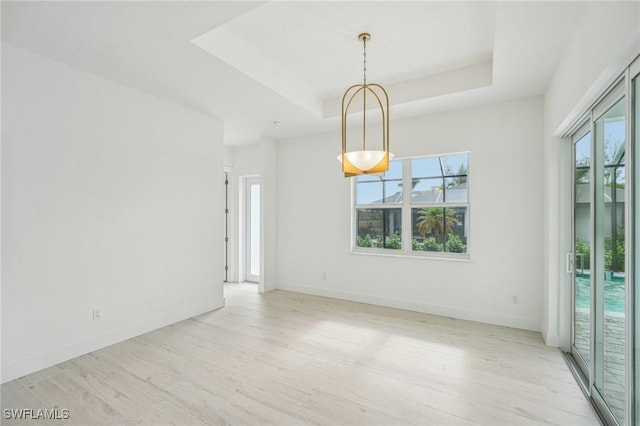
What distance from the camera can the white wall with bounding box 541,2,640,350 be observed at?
1576 millimetres

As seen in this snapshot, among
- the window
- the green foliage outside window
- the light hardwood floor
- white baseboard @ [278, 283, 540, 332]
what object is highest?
the window

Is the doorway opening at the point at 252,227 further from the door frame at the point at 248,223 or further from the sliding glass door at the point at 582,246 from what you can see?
the sliding glass door at the point at 582,246

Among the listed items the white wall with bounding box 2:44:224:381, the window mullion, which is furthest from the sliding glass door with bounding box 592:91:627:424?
the white wall with bounding box 2:44:224:381

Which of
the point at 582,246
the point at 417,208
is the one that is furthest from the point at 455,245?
the point at 582,246

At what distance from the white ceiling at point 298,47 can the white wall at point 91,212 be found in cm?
34

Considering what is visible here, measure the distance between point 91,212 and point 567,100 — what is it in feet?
14.8

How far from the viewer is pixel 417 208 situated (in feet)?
14.5

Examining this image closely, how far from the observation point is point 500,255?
3773 millimetres

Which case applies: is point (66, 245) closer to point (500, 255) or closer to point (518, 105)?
point (500, 255)

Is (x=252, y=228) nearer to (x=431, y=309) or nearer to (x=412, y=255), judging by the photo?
(x=412, y=255)

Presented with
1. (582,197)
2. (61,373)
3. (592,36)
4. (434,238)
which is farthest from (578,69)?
(61,373)

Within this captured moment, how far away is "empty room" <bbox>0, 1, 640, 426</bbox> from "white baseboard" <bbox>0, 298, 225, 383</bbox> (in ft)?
0.06

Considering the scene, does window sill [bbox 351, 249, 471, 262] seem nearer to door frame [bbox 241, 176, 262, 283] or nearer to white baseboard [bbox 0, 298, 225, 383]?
door frame [bbox 241, 176, 262, 283]

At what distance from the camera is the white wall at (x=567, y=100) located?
1.58 m
